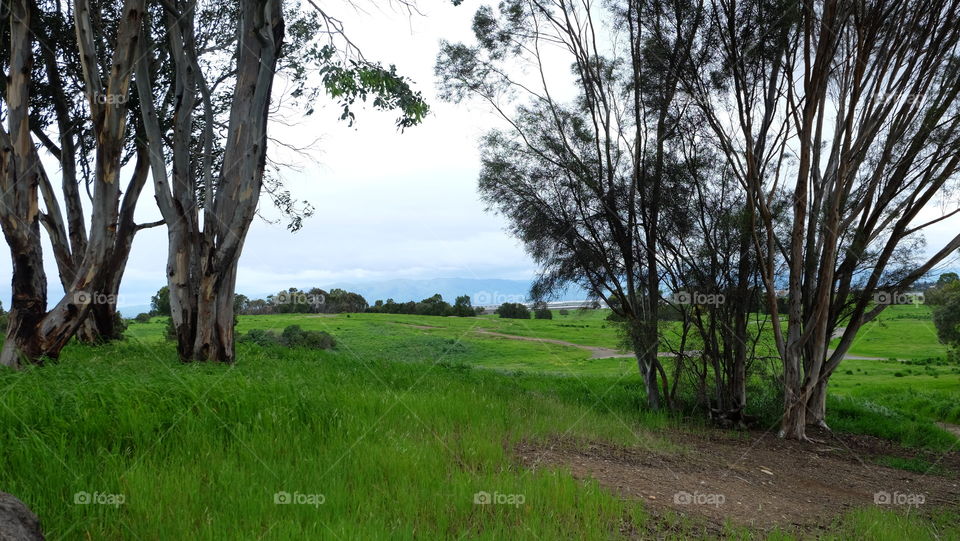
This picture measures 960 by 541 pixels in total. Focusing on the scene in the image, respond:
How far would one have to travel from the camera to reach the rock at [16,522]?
301 centimetres

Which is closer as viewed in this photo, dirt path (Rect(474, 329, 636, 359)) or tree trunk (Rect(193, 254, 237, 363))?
tree trunk (Rect(193, 254, 237, 363))

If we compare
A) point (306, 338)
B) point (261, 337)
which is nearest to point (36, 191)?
point (261, 337)

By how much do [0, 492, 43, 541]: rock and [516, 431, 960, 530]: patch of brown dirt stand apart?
422cm

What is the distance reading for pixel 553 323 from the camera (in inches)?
1229

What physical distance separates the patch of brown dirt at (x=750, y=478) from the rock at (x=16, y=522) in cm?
422

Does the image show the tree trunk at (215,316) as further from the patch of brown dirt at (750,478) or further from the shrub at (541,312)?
the patch of brown dirt at (750,478)

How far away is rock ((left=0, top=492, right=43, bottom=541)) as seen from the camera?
3008 millimetres

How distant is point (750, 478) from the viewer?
7812mm

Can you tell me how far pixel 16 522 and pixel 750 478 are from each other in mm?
7607

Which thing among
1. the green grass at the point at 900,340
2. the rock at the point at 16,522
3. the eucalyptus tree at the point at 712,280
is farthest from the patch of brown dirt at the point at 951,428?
the rock at the point at 16,522

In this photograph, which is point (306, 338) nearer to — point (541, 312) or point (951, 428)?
point (541, 312)

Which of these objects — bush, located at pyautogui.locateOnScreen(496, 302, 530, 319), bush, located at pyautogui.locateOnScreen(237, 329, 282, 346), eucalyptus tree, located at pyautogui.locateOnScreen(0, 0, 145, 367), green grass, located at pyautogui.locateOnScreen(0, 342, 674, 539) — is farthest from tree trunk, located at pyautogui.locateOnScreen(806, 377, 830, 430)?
bush, located at pyautogui.locateOnScreen(237, 329, 282, 346)

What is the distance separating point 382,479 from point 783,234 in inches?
425

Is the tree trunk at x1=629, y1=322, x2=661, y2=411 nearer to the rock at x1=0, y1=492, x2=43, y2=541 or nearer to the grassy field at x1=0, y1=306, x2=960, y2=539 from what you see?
the grassy field at x1=0, y1=306, x2=960, y2=539
